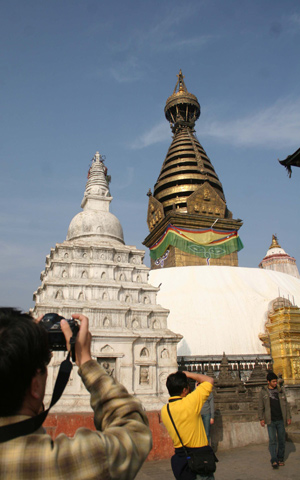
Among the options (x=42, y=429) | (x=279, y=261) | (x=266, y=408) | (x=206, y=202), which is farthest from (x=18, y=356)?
(x=279, y=261)

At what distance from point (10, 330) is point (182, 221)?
36992mm

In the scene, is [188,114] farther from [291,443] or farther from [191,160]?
[291,443]

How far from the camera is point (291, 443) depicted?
33.5 ft

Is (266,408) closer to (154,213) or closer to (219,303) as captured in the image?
(219,303)

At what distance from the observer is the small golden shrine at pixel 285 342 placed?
22.5 m

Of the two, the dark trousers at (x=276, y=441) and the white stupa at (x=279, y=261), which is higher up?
the white stupa at (x=279, y=261)

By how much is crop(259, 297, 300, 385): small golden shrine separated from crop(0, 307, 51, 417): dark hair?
22650mm

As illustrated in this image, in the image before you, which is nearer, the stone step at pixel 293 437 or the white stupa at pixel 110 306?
the stone step at pixel 293 437

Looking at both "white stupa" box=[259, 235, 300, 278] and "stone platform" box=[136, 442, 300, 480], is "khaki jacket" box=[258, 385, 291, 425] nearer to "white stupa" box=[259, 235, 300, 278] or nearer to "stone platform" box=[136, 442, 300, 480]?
"stone platform" box=[136, 442, 300, 480]

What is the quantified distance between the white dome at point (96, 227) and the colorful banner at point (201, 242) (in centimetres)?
1487

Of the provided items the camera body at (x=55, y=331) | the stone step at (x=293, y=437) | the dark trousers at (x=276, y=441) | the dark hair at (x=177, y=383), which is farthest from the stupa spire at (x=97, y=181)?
the camera body at (x=55, y=331)

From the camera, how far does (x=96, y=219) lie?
22938 mm

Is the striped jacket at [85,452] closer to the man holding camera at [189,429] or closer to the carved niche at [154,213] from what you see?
the man holding camera at [189,429]

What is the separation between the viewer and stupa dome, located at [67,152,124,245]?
22562mm
